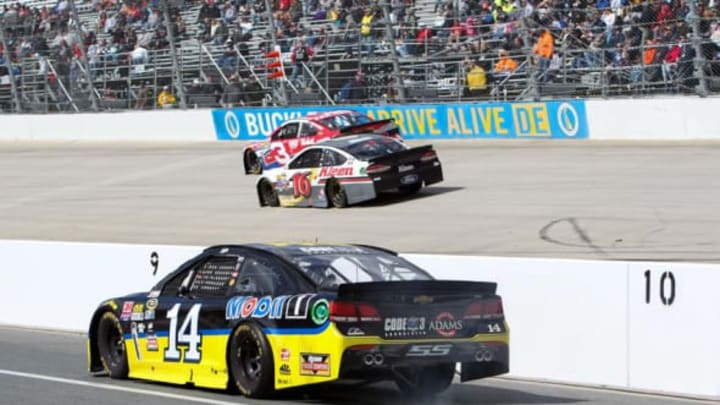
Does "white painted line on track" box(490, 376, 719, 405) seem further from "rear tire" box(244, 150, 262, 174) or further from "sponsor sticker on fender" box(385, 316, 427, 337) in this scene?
"rear tire" box(244, 150, 262, 174)

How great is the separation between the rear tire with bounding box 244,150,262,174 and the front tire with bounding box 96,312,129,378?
17.9 metres

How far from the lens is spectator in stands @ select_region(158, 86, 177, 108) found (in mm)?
36438

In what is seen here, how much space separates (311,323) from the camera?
9492mm

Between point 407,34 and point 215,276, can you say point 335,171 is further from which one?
point 215,276

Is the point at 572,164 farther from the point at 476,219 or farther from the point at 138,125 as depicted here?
the point at 138,125

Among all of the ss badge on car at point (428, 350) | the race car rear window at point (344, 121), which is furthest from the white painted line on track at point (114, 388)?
the race car rear window at point (344, 121)

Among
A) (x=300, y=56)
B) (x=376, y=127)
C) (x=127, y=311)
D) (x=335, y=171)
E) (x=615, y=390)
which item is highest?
(x=127, y=311)

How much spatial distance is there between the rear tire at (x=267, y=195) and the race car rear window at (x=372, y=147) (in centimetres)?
183

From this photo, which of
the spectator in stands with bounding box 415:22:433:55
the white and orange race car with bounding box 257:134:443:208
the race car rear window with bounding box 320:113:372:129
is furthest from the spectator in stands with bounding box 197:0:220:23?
the white and orange race car with bounding box 257:134:443:208

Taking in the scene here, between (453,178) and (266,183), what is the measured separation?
3648 mm

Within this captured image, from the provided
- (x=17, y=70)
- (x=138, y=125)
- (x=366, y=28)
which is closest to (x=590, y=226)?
(x=366, y=28)

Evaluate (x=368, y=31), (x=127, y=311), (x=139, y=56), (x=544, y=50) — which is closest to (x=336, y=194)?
(x=544, y=50)

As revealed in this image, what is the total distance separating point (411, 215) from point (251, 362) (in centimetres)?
1323

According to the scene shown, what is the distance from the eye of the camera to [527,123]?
29.7m
